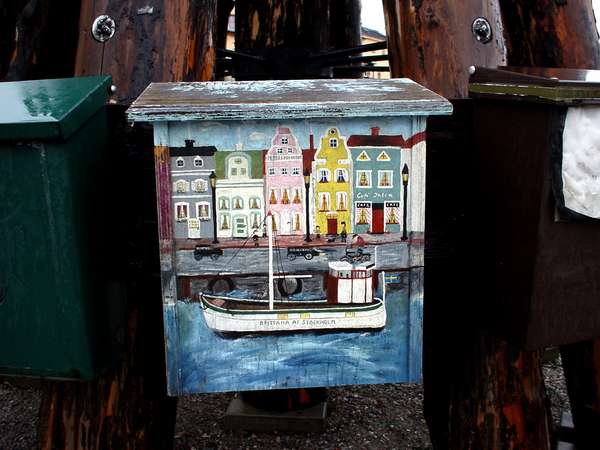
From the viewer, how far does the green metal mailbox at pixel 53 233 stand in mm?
1613

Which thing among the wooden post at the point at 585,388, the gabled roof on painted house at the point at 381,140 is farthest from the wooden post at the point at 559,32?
the gabled roof on painted house at the point at 381,140

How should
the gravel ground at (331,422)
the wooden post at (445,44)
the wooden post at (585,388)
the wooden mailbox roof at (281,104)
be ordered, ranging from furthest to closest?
1. the gravel ground at (331,422)
2. the wooden post at (585,388)
3. the wooden post at (445,44)
4. the wooden mailbox roof at (281,104)

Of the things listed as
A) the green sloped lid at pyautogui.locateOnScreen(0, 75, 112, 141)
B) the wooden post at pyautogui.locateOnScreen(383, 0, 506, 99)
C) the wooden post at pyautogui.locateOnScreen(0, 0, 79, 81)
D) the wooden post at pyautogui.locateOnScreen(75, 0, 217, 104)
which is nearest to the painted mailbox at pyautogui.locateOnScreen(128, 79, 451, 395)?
the green sloped lid at pyautogui.locateOnScreen(0, 75, 112, 141)

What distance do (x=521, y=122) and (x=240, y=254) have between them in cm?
86

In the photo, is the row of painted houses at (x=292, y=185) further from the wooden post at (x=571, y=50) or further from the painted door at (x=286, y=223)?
the wooden post at (x=571, y=50)

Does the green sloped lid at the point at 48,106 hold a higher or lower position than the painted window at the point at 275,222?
higher

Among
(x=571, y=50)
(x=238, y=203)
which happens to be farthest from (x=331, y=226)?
(x=571, y=50)

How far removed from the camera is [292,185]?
161 centimetres

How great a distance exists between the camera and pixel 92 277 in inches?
68.1

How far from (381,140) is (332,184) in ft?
0.57

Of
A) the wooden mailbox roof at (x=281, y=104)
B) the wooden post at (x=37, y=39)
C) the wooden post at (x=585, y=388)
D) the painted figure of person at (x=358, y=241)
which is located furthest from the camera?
the wooden post at (x=37, y=39)

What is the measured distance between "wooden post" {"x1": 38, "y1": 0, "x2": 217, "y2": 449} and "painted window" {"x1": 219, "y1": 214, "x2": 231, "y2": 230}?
51 cm

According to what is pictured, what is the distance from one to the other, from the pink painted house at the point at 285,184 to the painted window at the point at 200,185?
Result: 156 millimetres

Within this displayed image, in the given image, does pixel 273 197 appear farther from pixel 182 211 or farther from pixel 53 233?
pixel 53 233
